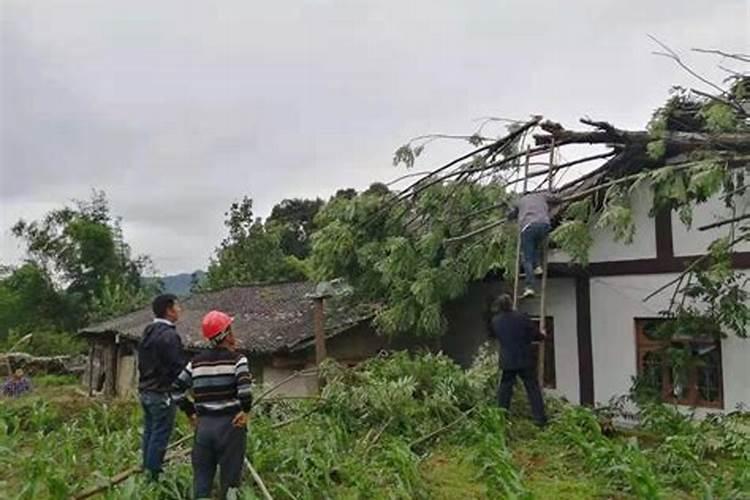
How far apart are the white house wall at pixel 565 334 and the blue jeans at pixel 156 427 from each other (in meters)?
7.42

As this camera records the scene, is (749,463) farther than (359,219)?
No

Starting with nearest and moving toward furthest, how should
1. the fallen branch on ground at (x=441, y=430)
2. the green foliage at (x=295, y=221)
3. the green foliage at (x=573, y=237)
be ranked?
the fallen branch on ground at (x=441, y=430) → the green foliage at (x=573, y=237) → the green foliage at (x=295, y=221)

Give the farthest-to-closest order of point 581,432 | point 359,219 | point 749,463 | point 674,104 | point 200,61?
1. point 359,219
2. point 200,61
3. point 674,104
4. point 581,432
5. point 749,463

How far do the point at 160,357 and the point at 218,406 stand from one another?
104cm

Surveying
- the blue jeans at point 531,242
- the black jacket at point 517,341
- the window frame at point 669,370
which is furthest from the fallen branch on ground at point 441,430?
the window frame at point 669,370

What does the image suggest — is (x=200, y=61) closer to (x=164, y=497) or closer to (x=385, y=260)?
(x=385, y=260)

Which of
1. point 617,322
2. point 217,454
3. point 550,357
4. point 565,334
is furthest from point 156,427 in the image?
point 550,357

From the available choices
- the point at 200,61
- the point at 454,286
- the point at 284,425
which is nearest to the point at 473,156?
the point at 454,286

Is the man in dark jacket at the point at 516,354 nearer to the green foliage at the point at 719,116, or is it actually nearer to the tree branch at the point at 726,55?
the green foliage at the point at 719,116

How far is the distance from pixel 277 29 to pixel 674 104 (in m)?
5.41

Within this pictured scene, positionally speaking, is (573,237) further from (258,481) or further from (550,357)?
(258,481)

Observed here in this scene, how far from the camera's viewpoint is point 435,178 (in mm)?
10672

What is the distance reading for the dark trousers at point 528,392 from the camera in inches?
316

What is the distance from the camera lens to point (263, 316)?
15.3 m
